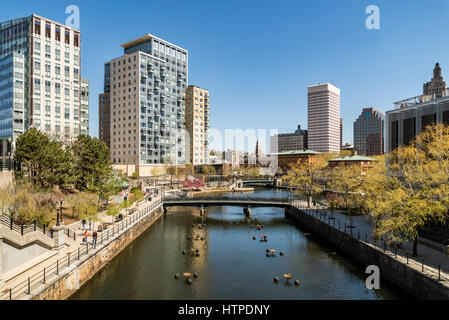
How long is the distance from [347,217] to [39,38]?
329 ft

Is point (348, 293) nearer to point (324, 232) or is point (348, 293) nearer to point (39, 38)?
point (324, 232)

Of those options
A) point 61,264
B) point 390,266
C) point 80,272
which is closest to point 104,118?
point 80,272

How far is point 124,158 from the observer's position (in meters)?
115

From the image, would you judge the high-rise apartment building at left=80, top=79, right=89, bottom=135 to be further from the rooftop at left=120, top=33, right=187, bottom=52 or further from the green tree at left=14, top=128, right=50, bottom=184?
the green tree at left=14, top=128, right=50, bottom=184

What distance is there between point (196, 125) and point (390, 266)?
127 meters

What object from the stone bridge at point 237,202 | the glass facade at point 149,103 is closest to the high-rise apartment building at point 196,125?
the glass facade at point 149,103

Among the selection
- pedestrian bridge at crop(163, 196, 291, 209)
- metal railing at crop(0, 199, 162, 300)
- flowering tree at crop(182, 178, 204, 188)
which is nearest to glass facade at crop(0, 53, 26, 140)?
flowering tree at crop(182, 178, 204, 188)

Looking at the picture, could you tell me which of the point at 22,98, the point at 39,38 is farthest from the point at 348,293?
the point at 39,38

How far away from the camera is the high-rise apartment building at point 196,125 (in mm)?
143625

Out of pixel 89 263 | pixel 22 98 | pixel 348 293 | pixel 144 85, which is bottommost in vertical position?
pixel 348 293

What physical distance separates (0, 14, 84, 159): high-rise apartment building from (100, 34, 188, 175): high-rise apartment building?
20.9m

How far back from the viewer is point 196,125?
146 metres

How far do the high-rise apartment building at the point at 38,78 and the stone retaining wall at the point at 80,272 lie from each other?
60066 mm
